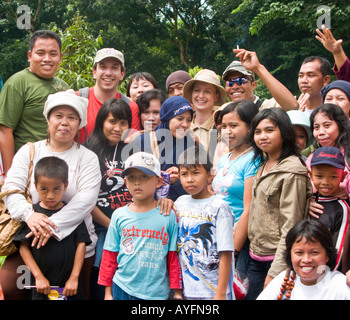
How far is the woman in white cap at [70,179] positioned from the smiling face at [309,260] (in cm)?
141

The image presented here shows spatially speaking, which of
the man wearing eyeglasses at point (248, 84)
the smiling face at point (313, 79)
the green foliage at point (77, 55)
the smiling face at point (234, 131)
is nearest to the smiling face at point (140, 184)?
the smiling face at point (234, 131)

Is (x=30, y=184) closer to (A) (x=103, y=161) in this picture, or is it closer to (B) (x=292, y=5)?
(A) (x=103, y=161)

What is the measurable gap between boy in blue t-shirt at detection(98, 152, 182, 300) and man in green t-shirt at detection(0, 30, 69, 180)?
48.2 inches

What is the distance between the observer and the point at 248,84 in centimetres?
411

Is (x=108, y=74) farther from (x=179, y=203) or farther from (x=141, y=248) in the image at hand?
(x=141, y=248)

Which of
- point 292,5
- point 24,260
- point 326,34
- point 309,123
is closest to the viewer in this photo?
point 24,260

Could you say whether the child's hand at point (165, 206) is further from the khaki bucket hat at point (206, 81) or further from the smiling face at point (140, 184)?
the khaki bucket hat at point (206, 81)

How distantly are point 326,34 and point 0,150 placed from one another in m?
2.94

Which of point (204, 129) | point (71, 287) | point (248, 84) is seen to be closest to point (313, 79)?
point (248, 84)

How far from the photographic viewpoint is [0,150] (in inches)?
140

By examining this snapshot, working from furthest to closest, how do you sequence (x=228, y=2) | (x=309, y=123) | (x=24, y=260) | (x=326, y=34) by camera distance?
(x=228, y=2), (x=326, y=34), (x=309, y=123), (x=24, y=260)
